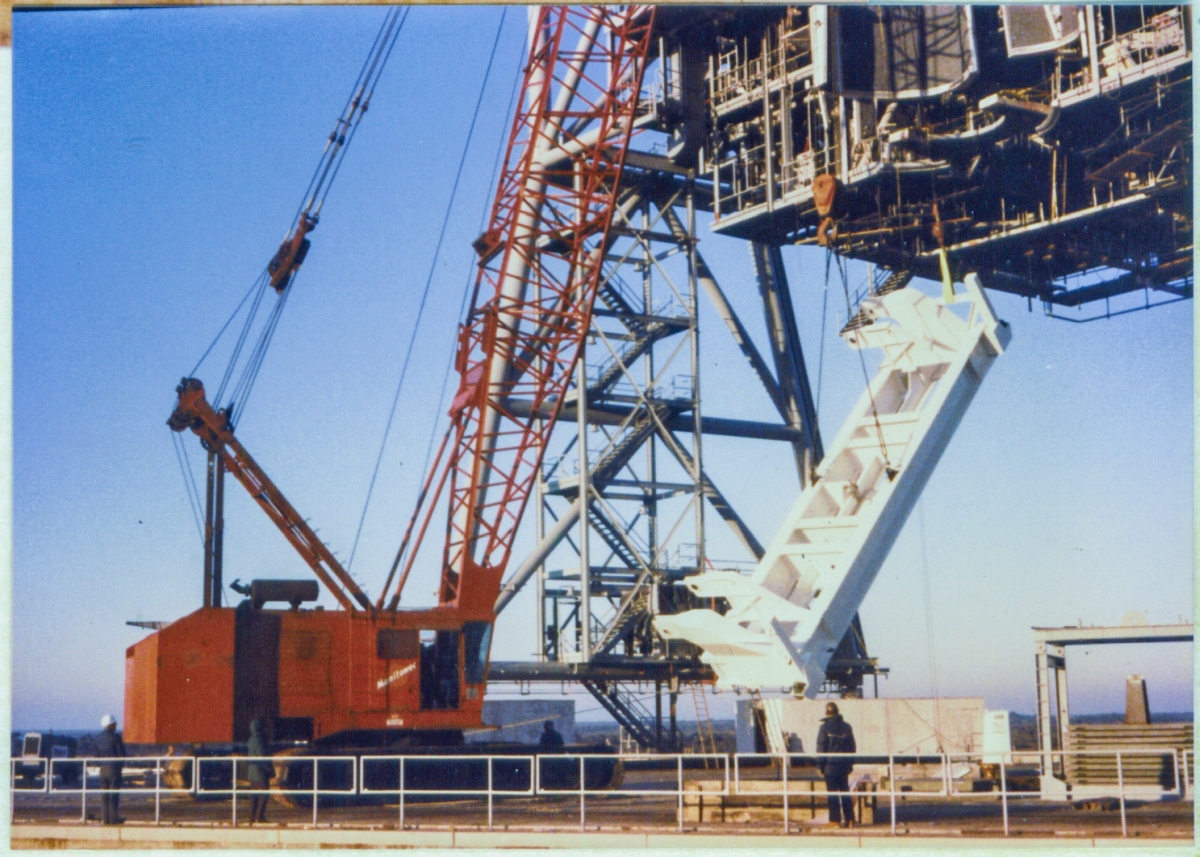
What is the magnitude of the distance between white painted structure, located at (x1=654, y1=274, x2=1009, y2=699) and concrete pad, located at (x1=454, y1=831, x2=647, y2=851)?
2889 mm

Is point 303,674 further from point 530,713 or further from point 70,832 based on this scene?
point 530,713

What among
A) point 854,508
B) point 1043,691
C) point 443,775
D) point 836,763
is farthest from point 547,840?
point 443,775

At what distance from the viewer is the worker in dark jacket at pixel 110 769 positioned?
79.1 feet

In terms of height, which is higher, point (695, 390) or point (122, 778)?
point (695, 390)

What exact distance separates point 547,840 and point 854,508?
6851 millimetres

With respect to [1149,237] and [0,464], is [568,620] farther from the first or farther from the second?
[0,464]

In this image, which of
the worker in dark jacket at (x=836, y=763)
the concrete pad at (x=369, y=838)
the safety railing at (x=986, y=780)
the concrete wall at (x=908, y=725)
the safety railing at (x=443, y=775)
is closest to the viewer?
the safety railing at (x=986, y=780)

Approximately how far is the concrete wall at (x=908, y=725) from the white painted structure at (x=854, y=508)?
38.5ft

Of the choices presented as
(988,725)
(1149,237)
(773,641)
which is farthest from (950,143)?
(773,641)

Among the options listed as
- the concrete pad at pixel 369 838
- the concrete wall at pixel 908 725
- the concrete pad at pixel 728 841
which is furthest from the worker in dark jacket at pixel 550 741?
the concrete pad at pixel 728 841

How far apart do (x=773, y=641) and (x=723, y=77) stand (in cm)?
2445

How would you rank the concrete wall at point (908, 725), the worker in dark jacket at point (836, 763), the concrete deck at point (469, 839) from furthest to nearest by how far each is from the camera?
the concrete wall at point (908, 725) → the worker in dark jacket at point (836, 763) → the concrete deck at point (469, 839)

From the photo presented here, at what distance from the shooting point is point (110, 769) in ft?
79.0

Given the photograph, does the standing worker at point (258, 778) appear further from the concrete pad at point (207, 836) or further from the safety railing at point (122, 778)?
the safety railing at point (122, 778)
